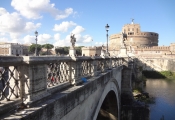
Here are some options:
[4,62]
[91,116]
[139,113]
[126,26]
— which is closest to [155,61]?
[126,26]

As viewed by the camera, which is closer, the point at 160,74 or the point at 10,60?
the point at 10,60

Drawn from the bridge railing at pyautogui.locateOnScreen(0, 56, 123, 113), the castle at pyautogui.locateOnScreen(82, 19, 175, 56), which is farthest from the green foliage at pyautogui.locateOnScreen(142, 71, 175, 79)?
the bridge railing at pyautogui.locateOnScreen(0, 56, 123, 113)

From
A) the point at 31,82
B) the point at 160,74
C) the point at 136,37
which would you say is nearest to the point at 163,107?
the point at 31,82

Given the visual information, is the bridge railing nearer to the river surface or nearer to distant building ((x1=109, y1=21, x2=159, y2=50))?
the river surface

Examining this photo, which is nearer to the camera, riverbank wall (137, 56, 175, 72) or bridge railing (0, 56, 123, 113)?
bridge railing (0, 56, 123, 113)

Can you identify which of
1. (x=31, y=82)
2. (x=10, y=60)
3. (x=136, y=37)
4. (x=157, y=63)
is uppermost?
(x=136, y=37)

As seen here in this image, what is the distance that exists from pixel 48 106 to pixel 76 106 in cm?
160

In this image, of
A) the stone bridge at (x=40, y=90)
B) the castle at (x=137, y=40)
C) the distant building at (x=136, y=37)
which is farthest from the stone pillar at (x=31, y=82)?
the distant building at (x=136, y=37)

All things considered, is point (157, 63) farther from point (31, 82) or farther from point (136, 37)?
point (31, 82)

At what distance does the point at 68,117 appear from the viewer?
4.36 meters

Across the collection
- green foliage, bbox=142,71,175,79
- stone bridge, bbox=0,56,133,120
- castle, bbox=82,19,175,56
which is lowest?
green foliage, bbox=142,71,175,79

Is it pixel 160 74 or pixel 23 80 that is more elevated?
pixel 23 80

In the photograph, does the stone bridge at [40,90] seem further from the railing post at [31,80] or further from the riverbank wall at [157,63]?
the riverbank wall at [157,63]

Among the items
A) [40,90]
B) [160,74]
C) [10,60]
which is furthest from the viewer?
[160,74]
